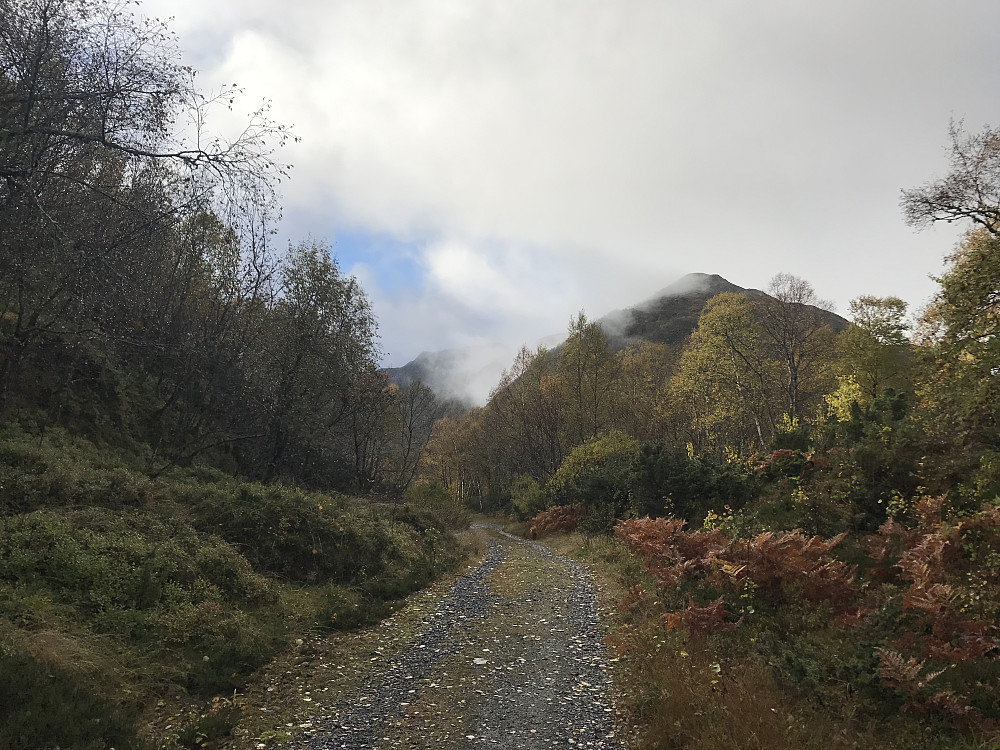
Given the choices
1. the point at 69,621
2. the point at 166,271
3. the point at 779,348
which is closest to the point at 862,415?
the point at 779,348

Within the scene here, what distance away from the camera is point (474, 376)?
169000 millimetres

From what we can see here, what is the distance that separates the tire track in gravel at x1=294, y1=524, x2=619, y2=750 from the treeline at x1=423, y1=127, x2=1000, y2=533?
25.8 ft

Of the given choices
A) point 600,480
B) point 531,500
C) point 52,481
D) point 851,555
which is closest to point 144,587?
point 52,481

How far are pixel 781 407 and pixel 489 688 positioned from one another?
33.3 meters

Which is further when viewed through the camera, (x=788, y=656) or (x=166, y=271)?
(x=166, y=271)

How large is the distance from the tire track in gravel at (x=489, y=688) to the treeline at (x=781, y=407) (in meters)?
7.87

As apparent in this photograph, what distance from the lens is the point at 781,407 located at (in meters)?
33.8

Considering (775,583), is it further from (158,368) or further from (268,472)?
(158,368)

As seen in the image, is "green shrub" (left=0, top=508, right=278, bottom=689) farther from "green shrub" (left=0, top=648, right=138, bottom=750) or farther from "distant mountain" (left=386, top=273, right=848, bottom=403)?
"distant mountain" (left=386, top=273, right=848, bottom=403)

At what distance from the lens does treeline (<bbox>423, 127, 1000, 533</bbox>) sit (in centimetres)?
1006

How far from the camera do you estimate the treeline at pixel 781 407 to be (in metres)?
10.1

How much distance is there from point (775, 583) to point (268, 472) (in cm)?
1918

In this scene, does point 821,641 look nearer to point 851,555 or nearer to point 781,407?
point 851,555

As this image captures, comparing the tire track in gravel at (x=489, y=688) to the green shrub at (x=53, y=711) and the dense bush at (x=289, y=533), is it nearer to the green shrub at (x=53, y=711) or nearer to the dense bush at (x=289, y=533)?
the green shrub at (x=53, y=711)
